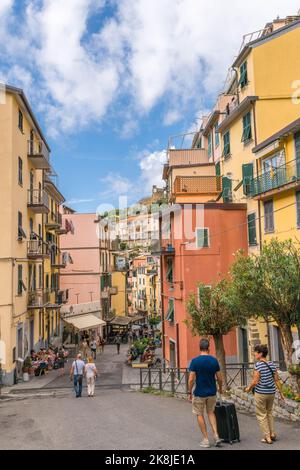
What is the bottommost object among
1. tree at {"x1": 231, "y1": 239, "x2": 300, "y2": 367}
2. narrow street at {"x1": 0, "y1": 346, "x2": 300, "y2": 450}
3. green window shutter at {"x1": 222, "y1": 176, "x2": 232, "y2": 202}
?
narrow street at {"x1": 0, "y1": 346, "x2": 300, "y2": 450}

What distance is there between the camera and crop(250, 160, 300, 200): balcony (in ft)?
64.5

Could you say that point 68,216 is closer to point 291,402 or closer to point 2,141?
point 2,141

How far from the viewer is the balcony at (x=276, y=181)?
774 inches

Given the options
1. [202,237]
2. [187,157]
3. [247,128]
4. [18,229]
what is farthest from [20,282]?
[187,157]

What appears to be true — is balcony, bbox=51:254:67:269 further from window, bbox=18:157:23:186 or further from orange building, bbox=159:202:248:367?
orange building, bbox=159:202:248:367

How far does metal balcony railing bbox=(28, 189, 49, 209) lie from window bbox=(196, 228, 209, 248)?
11121mm

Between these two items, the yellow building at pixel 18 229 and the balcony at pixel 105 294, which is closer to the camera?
the yellow building at pixel 18 229

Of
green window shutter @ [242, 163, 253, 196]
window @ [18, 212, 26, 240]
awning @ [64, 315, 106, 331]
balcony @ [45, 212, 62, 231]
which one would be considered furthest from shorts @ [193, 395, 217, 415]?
awning @ [64, 315, 106, 331]

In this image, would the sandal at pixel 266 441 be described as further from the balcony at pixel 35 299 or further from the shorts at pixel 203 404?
the balcony at pixel 35 299

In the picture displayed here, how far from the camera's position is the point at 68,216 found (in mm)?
51281

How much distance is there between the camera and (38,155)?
30.0m

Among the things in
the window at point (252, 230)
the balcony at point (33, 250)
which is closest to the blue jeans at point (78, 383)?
the window at point (252, 230)

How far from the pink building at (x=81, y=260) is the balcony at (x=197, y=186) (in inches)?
841

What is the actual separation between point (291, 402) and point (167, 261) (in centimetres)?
1940
